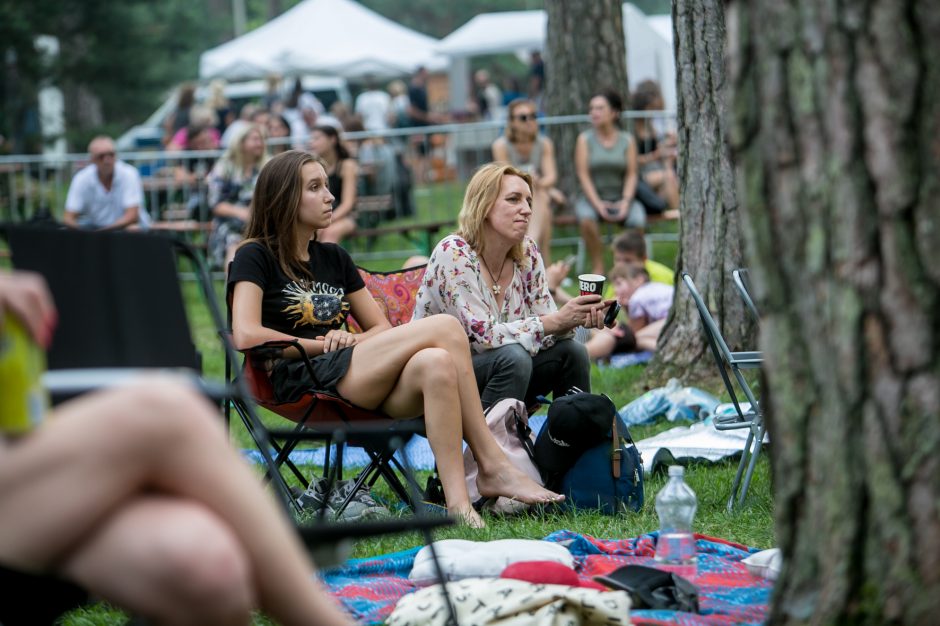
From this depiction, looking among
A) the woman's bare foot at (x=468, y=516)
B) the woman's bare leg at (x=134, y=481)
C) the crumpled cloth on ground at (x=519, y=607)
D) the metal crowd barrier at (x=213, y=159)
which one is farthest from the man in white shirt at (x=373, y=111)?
the woman's bare leg at (x=134, y=481)

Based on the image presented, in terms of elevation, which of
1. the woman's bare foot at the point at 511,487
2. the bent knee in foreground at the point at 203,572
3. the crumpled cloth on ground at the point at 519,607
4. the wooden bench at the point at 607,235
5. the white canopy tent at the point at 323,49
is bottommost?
the woman's bare foot at the point at 511,487

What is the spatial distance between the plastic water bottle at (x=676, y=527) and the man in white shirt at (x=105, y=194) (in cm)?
835

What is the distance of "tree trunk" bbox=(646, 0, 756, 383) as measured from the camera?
7316 millimetres

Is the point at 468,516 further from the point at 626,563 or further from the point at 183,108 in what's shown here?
the point at 183,108

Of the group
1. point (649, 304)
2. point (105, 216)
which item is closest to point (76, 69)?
point (105, 216)

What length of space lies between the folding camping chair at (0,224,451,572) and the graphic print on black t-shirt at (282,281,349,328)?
1.68 m

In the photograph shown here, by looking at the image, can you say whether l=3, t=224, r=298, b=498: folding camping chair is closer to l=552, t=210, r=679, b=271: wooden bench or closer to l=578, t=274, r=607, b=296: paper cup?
l=578, t=274, r=607, b=296: paper cup

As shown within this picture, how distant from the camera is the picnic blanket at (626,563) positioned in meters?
3.65

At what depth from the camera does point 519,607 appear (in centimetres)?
344

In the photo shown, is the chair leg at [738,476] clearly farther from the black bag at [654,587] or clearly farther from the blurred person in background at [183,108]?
the blurred person in background at [183,108]

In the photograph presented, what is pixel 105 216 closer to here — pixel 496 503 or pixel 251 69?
pixel 496 503

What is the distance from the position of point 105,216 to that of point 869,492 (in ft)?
33.9

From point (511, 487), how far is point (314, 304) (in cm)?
111

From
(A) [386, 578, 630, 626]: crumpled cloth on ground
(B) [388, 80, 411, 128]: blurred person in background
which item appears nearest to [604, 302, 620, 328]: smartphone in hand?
(A) [386, 578, 630, 626]: crumpled cloth on ground
